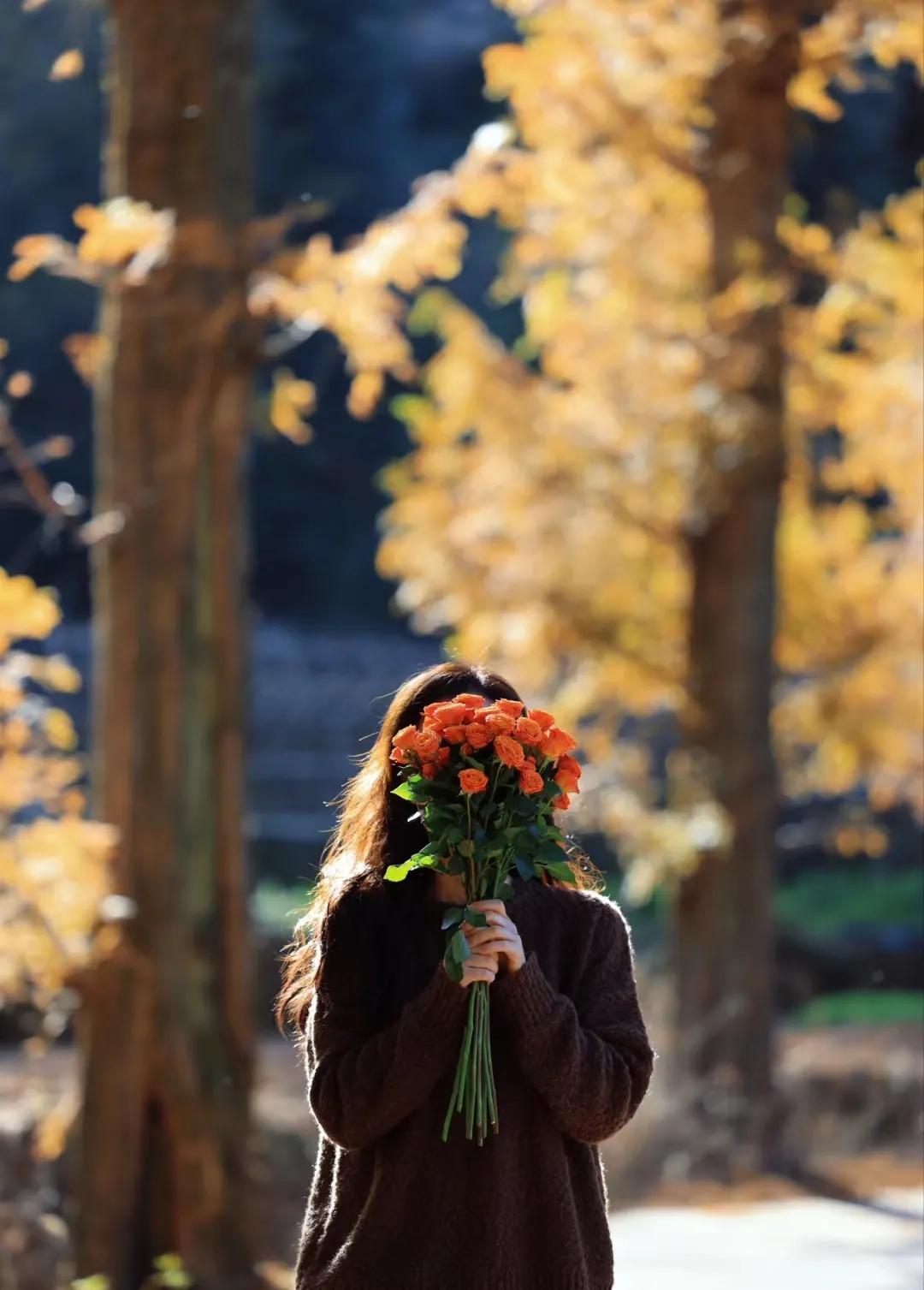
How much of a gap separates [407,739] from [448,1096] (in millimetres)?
483

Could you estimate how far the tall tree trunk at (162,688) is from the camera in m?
5.79

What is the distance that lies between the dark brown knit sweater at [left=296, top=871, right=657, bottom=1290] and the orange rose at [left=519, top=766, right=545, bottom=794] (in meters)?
0.23

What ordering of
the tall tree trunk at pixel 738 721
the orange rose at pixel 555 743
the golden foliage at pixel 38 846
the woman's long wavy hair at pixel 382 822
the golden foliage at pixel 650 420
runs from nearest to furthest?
the orange rose at pixel 555 743 < the woman's long wavy hair at pixel 382 822 < the golden foliage at pixel 38 846 < the golden foliage at pixel 650 420 < the tall tree trunk at pixel 738 721

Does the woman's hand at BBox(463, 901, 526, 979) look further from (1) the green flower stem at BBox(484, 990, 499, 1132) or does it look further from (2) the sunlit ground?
(2) the sunlit ground

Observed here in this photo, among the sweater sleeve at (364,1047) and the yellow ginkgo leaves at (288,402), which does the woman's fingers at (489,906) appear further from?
the yellow ginkgo leaves at (288,402)

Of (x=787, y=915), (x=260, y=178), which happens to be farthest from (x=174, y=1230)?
(x=260, y=178)

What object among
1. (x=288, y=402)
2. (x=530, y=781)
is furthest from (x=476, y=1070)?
(x=288, y=402)

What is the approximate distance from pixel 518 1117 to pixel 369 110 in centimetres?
2093

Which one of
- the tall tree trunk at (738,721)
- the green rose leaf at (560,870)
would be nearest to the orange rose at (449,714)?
the green rose leaf at (560,870)

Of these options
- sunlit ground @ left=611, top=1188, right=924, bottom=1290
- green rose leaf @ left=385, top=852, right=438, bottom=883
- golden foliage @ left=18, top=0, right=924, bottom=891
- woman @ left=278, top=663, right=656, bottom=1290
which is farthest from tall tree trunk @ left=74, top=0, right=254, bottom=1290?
green rose leaf @ left=385, top=852, right=438, bottom=883

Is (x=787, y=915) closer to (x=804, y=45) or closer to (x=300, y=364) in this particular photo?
(x=300, y=364)

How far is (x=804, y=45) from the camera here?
790cm

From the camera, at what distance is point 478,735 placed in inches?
91.7

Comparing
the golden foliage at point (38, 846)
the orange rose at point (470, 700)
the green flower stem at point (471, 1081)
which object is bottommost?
the green flower stem at point (471, 1081)
